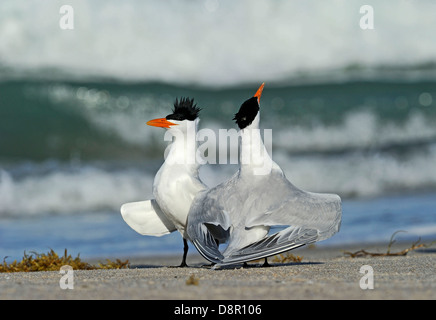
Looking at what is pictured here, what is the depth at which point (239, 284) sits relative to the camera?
3211 mm

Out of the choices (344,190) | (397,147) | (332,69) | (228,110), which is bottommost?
(344,190)

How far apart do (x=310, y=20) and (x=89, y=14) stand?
4142 mm

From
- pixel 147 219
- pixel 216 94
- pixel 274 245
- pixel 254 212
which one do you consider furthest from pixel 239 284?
pixel 216 94

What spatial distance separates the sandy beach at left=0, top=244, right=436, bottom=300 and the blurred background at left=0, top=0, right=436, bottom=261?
5.25 metres

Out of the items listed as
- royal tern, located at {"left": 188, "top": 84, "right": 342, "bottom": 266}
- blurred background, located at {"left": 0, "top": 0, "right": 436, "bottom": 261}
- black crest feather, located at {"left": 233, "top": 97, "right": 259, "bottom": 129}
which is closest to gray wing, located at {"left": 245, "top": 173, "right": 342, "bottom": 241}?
royal tern, located at {"left": 188, "top": 84, "right": 342, "bottom": 266}

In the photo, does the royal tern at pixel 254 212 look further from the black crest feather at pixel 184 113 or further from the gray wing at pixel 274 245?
the black crest feather at pixel 184 113

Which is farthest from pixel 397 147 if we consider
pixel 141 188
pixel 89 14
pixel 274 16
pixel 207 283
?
pixel 207 283

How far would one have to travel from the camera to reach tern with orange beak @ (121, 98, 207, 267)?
4613mm

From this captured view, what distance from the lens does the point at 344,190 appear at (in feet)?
33.3

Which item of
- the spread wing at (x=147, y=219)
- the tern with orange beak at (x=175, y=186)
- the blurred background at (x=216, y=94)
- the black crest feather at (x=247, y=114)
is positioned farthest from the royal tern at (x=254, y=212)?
the blurred background at (x=216, y=94)

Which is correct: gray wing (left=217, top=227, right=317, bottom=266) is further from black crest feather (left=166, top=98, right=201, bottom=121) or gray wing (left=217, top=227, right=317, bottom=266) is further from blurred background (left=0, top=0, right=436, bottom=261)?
blurred background (left=0, top=0, right=436, bottom=261)

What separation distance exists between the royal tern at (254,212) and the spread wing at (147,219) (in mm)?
652

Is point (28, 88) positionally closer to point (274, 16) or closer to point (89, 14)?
point (89, 14)

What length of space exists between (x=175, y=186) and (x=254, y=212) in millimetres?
791
